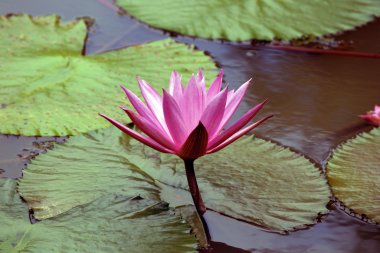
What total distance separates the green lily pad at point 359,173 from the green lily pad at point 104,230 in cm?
44

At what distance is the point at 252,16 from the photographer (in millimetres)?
2482

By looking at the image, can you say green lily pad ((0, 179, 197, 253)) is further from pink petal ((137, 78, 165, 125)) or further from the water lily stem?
pink petal ((137, 78, 165, 125))

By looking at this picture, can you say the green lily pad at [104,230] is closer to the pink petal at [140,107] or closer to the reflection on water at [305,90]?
the pink petal at [140,107]

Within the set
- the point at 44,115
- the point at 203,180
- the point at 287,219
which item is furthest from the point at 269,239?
the point at 44,115

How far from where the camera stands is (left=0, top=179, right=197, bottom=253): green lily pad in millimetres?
1277

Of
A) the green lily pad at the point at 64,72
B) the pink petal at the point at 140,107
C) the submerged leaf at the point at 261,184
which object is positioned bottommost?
the submerged leaf at the point at 261,184

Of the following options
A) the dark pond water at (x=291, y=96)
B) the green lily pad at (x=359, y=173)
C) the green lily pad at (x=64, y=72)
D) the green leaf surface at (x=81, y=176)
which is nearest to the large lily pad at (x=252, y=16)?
the dark pond water at (x=291, y=96)

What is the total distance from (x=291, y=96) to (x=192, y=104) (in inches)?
34.0

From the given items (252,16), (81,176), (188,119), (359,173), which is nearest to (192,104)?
(188,119)

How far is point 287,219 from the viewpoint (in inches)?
56.1

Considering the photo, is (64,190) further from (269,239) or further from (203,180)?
(269,239)

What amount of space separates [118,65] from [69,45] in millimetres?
258

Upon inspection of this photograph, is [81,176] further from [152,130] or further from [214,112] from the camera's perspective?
[214,112]

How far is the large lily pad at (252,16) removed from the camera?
2424 mm
